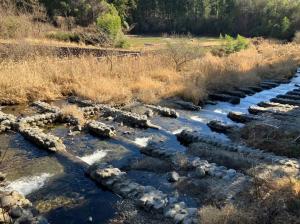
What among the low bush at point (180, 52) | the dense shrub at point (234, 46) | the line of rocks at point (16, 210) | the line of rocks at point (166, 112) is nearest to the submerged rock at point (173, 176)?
the line of rocks at point (16, 210)

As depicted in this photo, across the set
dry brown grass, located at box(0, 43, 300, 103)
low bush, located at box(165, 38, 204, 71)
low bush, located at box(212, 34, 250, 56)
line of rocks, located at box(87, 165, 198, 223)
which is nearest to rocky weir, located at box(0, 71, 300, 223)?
line of rocks, located at box(87, 165, 198, 223)

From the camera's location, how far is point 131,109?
15.6 metres

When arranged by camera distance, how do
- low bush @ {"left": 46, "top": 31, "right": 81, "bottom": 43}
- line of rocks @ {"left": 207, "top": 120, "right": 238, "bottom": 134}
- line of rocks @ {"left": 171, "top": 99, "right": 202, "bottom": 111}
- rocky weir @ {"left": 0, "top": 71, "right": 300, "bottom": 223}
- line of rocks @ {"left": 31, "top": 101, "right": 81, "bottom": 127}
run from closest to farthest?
rocky weir @ {"left": 0, "top": 71, "right": 300, "bottom": 223} → line of rocks @ {"left": 207, "top": 120, "right": 238, "bottom": 134} → line of rocks @ {"left": 31, "top": 101, "right": 81, "bottom": 127} → line of rocks @ {"left": 171, "top": 99, "right": 202, "bottom": 111} → low bush @ {"left": 46, "top": 31, "right": 81, "bottom": 43}

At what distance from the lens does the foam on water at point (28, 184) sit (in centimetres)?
876

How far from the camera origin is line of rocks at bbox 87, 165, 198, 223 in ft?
23.9

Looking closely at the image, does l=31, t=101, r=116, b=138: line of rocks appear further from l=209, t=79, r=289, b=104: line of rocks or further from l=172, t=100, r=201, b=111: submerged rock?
l=209, t=79, r=289, b=104: line of rocks

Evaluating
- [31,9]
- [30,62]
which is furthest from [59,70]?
[31,9]

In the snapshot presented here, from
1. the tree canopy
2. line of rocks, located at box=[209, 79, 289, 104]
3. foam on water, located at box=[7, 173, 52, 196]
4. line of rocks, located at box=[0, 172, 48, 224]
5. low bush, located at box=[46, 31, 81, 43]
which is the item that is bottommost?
line of rocks, located at box=[209, 79, 289, 104]

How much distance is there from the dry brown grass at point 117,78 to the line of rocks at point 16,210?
865 cm

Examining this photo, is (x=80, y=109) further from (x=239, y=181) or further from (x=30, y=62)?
(x=239, y=181)

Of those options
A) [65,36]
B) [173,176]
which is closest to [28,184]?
[173,176]

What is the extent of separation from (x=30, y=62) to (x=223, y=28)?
43.1 m

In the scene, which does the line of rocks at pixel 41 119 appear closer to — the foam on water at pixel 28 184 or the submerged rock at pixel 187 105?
the foam on water at pixel 28 184

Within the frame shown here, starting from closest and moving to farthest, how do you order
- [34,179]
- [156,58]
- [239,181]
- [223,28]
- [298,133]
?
1. [239,181]
2. [34,179]
3. [298,133]
4. [156,58]
5. [223,28]
